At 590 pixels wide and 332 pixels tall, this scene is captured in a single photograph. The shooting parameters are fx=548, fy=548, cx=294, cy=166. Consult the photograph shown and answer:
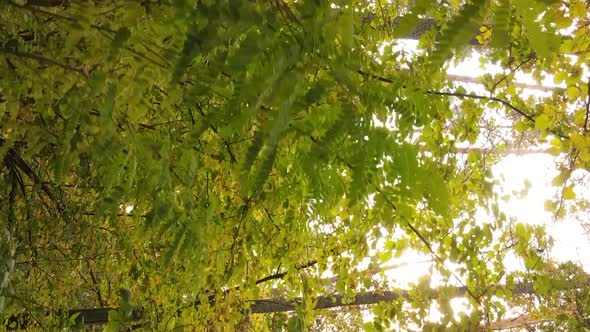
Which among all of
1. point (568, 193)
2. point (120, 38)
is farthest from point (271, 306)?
point (120, 38)

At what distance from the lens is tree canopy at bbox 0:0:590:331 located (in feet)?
2.96

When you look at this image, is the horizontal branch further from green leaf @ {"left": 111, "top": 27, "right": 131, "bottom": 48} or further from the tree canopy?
green leaf @ {"left": 111, "top": 27, "right": 131, "bottom": 48}

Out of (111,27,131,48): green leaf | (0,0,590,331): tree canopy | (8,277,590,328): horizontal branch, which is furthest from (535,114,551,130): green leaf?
(111,27,131,48): green leaf

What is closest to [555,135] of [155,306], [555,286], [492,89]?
[492,89]

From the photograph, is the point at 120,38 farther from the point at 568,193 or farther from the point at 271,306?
the point at 271,306

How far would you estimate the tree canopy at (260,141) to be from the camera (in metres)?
0.90

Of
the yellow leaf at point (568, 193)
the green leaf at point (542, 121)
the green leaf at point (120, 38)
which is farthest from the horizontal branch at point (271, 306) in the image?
the green leaf at point (120, 38)

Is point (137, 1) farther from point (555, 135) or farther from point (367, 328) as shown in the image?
point (367, 328)

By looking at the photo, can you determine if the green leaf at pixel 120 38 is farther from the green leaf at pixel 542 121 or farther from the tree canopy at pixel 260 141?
the green leaf at pixel 542 121

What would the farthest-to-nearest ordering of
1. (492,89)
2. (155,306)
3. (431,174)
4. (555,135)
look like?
(155,306), (492,89), (555,135), (431,174)

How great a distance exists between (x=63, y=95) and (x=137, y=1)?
412 mm

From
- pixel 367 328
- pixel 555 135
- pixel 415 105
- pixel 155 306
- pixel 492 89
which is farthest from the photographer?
pixel 155 306

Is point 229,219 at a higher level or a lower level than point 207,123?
higher

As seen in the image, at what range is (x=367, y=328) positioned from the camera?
311cm
